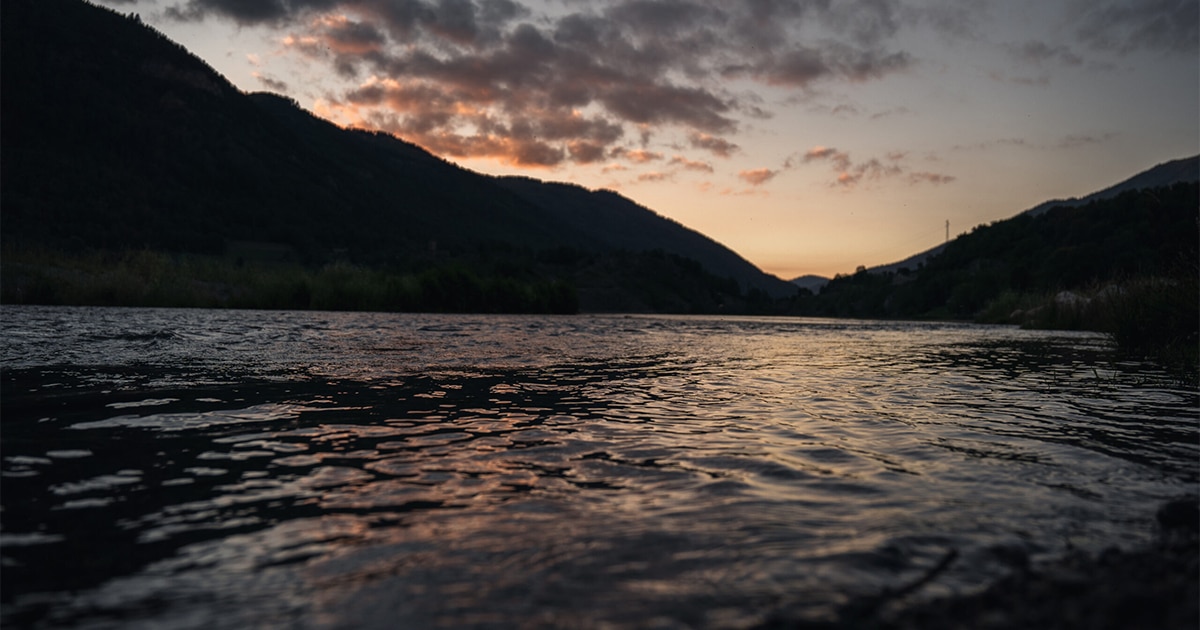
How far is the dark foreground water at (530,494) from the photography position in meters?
3.59

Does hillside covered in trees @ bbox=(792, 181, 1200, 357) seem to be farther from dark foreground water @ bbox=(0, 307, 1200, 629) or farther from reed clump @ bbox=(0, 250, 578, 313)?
reed clump @ bbox=(0, 250, 578, 313)

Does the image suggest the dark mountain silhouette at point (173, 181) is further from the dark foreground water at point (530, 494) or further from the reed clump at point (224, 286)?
the dark foreground water at point (530, 494)

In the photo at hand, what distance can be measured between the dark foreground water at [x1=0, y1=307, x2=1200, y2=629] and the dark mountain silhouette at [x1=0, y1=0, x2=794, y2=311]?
9623 centimetres

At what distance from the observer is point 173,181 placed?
154 m

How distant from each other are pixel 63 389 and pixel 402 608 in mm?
10336

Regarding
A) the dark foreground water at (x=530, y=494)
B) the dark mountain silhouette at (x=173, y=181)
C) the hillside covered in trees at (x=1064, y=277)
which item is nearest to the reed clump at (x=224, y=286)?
the dark foreground water at (x=530, y=494)

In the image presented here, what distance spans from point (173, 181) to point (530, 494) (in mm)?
179425

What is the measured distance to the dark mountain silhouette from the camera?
121375 mm

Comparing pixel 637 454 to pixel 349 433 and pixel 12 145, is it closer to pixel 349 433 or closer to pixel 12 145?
pixel 349 433

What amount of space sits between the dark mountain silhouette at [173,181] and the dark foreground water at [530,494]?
316 feet

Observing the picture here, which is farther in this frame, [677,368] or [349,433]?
[677,368]

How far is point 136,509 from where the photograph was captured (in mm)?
4992

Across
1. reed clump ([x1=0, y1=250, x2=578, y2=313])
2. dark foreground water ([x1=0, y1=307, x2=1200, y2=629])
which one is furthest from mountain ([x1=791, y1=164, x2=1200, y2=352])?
reed clump ([x1=0, y1=250, x2=578, y2=313])

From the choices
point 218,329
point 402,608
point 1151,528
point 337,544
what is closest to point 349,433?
point 337,544
